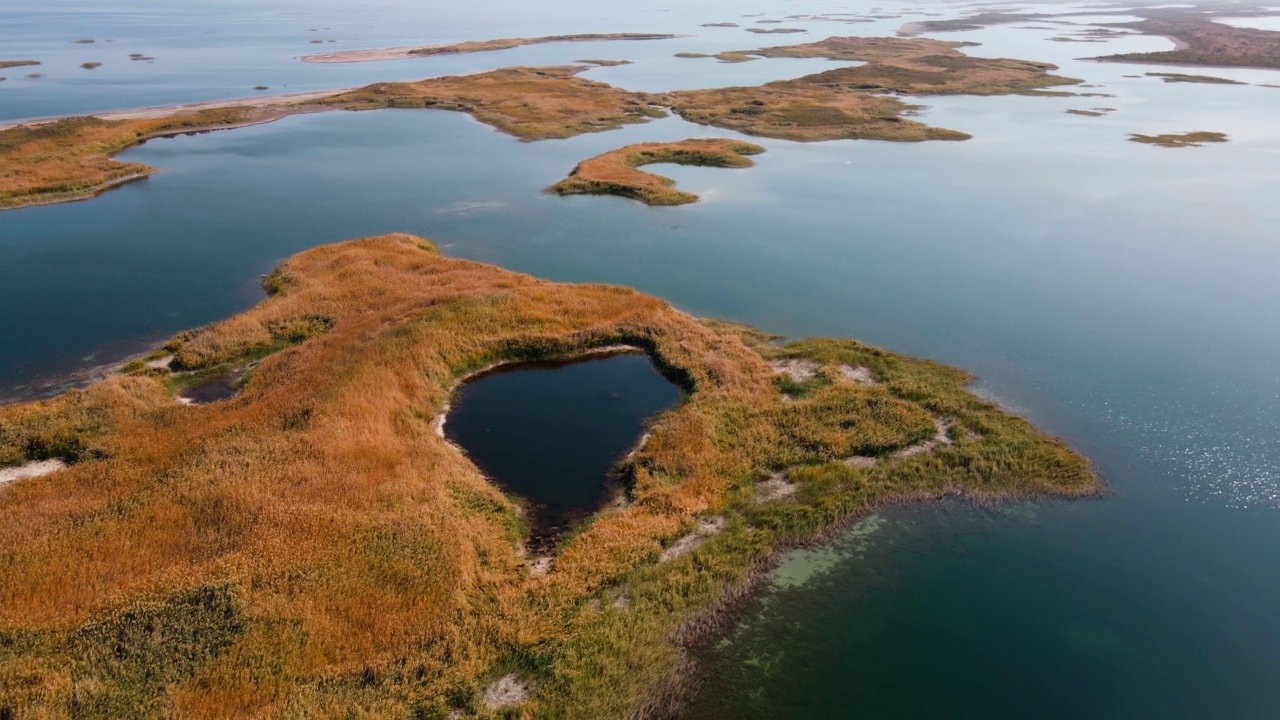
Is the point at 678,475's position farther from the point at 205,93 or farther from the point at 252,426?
the point at 205,93

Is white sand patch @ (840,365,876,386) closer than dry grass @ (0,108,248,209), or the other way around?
white sand patch @ (840,365,876,386)

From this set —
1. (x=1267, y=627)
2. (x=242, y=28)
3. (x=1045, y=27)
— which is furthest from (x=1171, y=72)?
(x=242, y=28)

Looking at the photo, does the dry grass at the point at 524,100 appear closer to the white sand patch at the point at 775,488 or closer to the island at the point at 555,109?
the island at the point at 555,109

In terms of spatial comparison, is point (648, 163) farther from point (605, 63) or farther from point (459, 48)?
point (459, 48)

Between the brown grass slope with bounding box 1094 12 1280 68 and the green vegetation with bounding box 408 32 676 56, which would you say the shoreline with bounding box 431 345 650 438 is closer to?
the brown grass slope with bounding box 1094 12 1280 68

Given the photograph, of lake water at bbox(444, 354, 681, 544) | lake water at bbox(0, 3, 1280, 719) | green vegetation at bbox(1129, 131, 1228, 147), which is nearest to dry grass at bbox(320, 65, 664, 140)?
lake water at bbox(0, 3, 1280, 719)

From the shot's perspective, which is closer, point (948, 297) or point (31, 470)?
point (31, 470)

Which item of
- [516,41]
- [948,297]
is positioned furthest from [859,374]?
[516,41]
